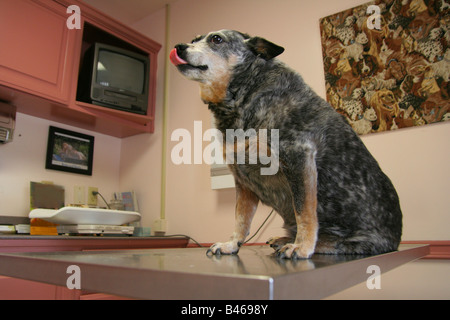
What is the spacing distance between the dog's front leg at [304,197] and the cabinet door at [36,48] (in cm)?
181

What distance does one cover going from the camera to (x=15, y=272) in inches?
22.8

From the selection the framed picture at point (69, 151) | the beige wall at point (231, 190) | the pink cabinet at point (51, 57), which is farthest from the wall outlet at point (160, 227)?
the pink cabinet at point (51, 57)

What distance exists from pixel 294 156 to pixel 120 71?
Answer: 207 cm

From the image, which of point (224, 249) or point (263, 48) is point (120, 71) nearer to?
point (263, 48)

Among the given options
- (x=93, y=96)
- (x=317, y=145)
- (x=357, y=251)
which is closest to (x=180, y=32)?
(x=93, y=96)

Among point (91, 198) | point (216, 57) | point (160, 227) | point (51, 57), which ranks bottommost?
point (160, 227)

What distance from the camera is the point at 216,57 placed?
90cm

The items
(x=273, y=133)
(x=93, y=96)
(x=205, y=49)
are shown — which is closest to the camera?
(x=273, y=133)

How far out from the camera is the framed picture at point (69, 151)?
2375 millimetres

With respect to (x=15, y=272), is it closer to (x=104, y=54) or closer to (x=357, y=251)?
(x=357, y=251)

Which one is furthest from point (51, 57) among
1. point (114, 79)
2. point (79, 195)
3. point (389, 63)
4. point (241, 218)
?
point (389, 63)

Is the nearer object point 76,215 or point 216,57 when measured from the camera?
point 216,57

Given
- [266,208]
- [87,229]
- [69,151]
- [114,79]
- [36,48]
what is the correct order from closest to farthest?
[87,229]
[36,48]
[266,208]
[114,79]
[69,151]

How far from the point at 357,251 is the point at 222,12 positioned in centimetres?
231
